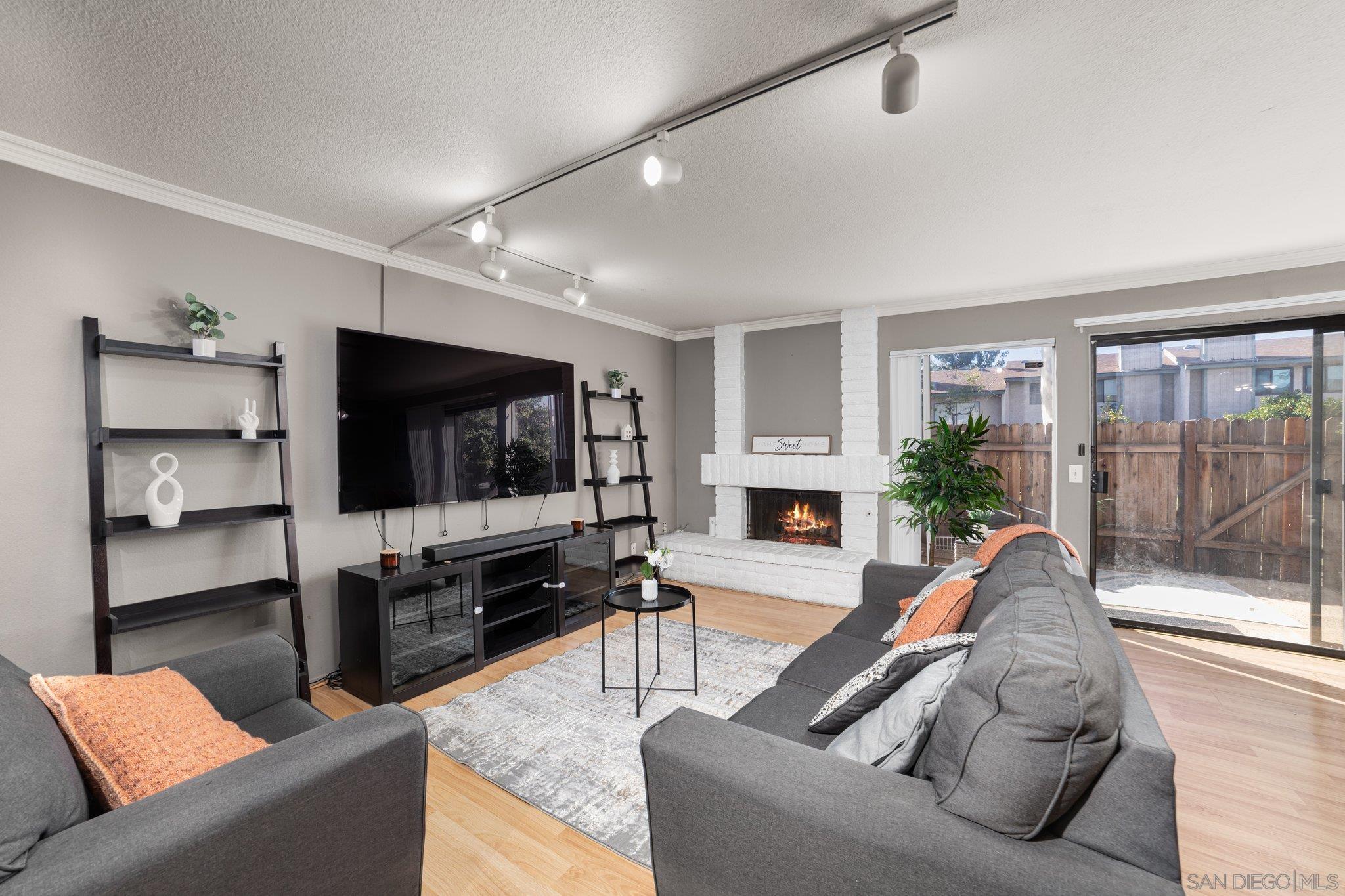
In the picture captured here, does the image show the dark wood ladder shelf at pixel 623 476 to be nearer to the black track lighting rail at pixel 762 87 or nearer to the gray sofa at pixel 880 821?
the black track lighting rail at pixel 762 87

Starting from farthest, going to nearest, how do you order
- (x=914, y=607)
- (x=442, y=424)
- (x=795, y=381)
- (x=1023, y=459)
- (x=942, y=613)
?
(x=795, y=381)
(x=1023, y=459)
(x=442, y=424)
(x=914, y=607)
(x=942, y=613)

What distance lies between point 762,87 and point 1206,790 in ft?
10.0

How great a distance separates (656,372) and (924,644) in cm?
446

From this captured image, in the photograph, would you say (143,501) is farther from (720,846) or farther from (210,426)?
(720,846)

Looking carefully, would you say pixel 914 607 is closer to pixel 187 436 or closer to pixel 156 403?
pixel 187 436

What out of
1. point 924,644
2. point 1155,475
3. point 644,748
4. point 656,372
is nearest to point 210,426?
point 644,748

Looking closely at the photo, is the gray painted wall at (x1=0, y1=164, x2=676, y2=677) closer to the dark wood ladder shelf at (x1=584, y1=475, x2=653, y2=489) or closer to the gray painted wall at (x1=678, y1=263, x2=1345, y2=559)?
the dark wood ladder shelf at (x1=584, y1=475, x2=653, y2=489)

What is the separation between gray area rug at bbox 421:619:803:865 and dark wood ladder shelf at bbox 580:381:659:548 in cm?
134

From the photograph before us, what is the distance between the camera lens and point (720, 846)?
121 cm

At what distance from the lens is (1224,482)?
12.2 feet

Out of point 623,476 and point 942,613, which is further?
point 623,476

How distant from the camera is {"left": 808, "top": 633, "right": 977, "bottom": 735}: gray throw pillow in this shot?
4.84ft

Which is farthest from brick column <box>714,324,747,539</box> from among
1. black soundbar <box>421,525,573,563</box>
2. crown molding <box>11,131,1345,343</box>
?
black soundbar <box>421,525,573,563</box>

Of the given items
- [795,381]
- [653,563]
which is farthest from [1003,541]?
[795,381]
